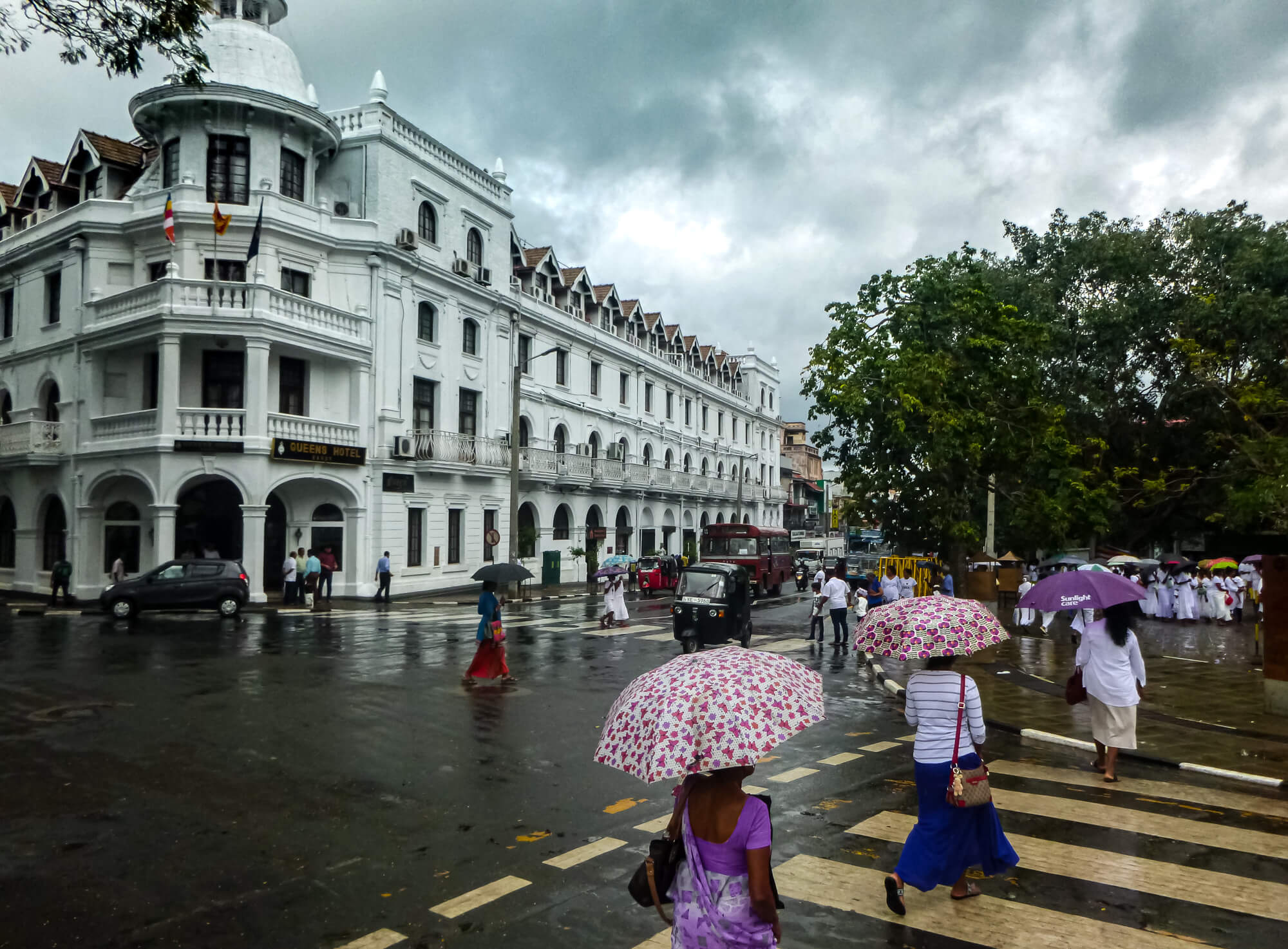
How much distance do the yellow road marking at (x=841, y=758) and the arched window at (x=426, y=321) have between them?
26.2 meters

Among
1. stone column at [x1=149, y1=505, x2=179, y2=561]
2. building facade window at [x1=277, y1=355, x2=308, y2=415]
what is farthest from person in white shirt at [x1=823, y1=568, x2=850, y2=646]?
stone column at [x1=149, y1=505, x2=179, y2=561]

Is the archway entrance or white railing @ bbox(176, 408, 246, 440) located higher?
white railing @ bbox(176, 408, 246, 440)

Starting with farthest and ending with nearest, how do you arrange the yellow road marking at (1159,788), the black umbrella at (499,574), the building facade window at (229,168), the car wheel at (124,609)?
the building facade window at (229,168) → the car wheel at (124,609) → the black umbrella at (499,574) → the yellow road marking at (1159,788)

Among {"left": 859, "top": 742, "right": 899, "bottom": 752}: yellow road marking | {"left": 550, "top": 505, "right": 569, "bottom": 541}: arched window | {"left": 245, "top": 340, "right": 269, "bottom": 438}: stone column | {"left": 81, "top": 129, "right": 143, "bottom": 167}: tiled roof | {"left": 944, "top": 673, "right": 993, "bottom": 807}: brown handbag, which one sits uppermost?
{"left": 81, "top": 129, "right": 143, "bottom": 167}: tiled roof

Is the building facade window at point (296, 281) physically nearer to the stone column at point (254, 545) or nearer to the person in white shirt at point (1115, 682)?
the stone column at point (254, 545)

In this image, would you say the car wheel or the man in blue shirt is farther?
the man in blue shirt

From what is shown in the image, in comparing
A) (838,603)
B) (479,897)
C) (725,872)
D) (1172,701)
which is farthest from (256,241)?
(725,872)

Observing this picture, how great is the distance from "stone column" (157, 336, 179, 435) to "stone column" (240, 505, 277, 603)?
2028 millimetres

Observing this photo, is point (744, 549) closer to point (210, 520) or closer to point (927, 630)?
point (210, 520)

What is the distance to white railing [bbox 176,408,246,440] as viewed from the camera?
86.0ft

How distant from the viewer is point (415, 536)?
106 ft

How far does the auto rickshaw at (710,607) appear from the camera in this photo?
18219 mm

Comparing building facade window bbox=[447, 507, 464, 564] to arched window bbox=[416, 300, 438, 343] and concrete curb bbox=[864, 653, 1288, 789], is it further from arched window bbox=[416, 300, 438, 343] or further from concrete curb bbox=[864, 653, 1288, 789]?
concrete curb bbox=[864, 653, 1288, 789]

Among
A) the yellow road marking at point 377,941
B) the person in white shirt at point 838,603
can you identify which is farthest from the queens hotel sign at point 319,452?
the yellow road marking at point 377,941
